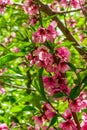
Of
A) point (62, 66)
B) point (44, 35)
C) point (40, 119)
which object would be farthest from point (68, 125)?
point (44, 35)

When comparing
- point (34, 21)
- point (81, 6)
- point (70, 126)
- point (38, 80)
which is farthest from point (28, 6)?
point (70, 126)

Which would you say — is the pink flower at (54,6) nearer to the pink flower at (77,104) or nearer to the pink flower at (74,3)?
the pink flower at (74,3)

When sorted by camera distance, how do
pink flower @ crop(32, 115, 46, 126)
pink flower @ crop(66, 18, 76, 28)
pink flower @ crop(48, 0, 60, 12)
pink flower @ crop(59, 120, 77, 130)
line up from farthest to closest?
pink flower @ crop(66, 18, 76, 28) → pink flower @ crop(48, 0, 60, 12) → pink flower @ crop(32, 115, 46, 126) → pink flower @ crop(59, 120, 77, 130)

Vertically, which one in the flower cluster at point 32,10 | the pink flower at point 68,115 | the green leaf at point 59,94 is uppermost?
the flower cluster at point 32,10

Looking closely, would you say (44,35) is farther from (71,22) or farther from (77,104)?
(71,22)

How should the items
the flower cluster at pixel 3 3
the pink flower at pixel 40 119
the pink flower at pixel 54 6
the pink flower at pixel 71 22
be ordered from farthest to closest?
the pink flower at pixel 71 22
the pink flower at pixel 54 6
the flower cluster at pixel 3 3
the pink flower at pixel 40 119

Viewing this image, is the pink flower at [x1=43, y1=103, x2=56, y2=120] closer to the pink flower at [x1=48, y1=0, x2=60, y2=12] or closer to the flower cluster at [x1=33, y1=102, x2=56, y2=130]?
the flower cluster at [x1=33, y1=102, x2=56, y2=130]

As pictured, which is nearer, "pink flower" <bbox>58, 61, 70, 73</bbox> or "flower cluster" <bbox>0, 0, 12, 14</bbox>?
"pink flower" <bbox>58, 61, 70, 73</bbox>

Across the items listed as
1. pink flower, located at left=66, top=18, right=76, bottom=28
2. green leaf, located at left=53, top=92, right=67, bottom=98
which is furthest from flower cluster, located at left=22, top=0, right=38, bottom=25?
pink flower, located at left=66, top=18, right=76, bottom=28

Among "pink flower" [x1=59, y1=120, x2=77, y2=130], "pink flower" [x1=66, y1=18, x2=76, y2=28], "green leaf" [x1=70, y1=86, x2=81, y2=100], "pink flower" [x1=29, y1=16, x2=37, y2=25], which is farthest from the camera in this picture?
"pink flower" [x1=66, y1=18, x2=76, y2=28]

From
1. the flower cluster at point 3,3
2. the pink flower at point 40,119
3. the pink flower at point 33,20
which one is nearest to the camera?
the pink flower at point 40,119

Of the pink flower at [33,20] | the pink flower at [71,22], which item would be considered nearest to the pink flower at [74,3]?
the pink flower at [33,20]

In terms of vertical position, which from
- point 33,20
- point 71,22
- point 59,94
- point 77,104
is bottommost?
point 71,22

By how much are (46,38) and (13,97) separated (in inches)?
78.1
